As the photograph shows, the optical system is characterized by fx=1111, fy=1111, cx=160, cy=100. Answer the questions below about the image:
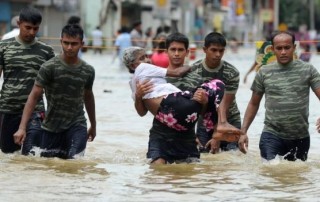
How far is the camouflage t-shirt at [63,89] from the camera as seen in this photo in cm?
1005

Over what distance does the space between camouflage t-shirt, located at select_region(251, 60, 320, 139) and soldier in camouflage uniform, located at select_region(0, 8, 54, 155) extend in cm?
214

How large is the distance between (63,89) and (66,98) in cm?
10

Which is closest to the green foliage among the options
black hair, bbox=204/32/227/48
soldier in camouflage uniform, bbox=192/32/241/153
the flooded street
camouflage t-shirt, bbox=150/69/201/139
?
the flooded street

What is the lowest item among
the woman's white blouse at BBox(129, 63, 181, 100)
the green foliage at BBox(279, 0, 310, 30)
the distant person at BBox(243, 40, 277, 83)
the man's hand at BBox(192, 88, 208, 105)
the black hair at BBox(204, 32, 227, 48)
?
the green foliage at BBox(279, 0, 310, 30)

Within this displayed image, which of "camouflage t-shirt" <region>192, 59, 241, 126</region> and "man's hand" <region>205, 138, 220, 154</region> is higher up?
"camouflage t-shirt" <region>192, 59, 241, 126</region>

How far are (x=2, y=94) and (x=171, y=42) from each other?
187 centimetres

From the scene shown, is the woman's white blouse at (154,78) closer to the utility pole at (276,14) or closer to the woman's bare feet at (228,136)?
the woman's bare feet at (228,136)

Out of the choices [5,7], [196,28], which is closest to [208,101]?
[5,7]

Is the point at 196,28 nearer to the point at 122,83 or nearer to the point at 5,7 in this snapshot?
the point at 5,7

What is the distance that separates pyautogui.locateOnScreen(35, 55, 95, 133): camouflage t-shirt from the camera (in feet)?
33.0

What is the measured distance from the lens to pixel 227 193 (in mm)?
8812

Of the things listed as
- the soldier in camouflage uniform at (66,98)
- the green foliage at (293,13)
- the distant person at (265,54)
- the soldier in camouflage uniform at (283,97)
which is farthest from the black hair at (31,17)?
the green foliage at (293,13)

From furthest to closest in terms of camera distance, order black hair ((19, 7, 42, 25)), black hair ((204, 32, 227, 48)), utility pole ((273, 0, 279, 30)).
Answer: utility pole ((273, 0, 279, 30)) → black hair ((204, 32, 227, 48)) → black hair ((19, 7, 42, 25))

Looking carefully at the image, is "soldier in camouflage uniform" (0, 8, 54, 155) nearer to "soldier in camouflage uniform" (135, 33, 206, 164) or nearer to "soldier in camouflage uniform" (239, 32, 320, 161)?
"soldier in camouflage uniform" (135, 33, 206, 164)
